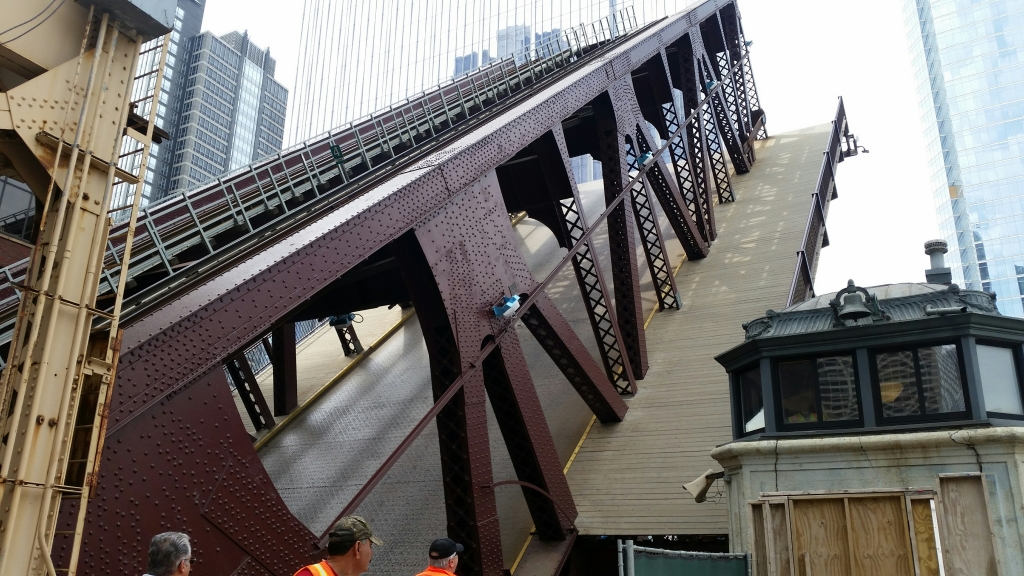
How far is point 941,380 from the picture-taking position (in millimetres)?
10211

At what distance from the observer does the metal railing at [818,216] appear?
2406 centimetres

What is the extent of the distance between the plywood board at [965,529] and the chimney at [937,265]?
4.26 m

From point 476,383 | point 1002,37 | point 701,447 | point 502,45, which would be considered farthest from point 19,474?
point 1002,37

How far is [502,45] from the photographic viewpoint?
6206 cm

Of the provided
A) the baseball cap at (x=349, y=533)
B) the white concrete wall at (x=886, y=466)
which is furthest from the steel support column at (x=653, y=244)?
the baseball cap at (x=349, y=533)

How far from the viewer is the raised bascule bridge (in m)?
8.16

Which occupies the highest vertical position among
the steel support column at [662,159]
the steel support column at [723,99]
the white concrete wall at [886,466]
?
the steel support column at [723,99]

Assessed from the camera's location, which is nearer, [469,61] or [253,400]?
[253,400]

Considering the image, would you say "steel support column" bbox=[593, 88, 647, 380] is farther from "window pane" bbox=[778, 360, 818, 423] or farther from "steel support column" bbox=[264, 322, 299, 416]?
"window pane" bbox=[778, 360, 818, 423]

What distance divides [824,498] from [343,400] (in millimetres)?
15311

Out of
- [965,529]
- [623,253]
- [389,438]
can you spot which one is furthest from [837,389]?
[389,438]

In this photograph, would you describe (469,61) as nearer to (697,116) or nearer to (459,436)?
(697,116)

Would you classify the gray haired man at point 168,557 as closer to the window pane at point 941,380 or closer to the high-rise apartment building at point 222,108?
the window pane at point 941,380

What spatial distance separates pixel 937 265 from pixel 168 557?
12801 mm
